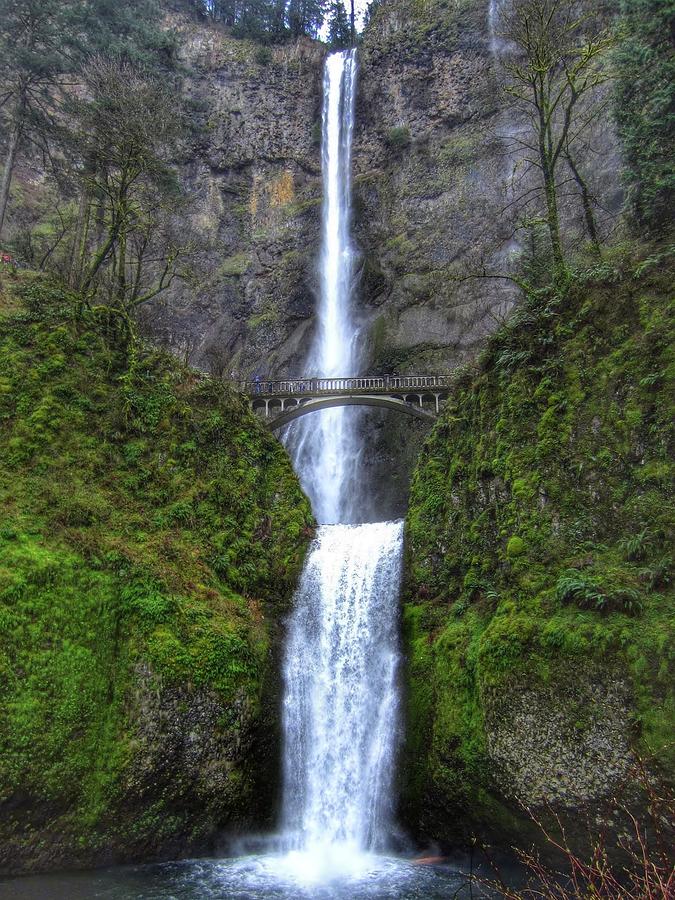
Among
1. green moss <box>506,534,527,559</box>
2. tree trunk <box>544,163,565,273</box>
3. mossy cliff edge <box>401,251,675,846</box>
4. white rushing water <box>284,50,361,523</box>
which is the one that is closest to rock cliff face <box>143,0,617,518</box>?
white rushing water <box>284,50,361,523</box>

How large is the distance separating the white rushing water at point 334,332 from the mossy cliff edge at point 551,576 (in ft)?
44.9

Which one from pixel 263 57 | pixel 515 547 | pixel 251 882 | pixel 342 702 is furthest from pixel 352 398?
pixel 263 57

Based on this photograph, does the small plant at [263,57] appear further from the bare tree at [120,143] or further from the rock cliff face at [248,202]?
the bare tree at [120,143]

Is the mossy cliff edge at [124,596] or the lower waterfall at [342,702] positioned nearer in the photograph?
the mossy cliff edge at [124,596]

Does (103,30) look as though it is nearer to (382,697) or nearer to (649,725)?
(382,697)

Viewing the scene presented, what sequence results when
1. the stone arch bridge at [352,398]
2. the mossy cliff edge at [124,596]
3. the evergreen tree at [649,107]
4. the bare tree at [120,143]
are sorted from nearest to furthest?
the mossy cliff edge at [124,596], the evergreen tree at [649,107], the bare tree at [120,143], the stone arch bridge at [352,398]

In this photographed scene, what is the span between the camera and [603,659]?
1017cm

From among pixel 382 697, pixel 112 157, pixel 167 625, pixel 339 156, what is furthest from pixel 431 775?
pixel 339 156

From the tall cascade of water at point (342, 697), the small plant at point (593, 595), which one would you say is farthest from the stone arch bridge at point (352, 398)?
the small plant at point (593, 595)

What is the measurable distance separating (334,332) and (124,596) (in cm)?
2294

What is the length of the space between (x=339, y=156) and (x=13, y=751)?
36.3 meters

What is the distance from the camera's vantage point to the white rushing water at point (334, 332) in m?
30.0

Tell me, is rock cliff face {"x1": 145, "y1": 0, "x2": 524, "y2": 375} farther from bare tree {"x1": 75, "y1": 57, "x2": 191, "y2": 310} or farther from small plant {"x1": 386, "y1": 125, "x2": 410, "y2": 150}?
bare tree {"x1": 75, "y1": 57, "x2": 191, "y2": 310}

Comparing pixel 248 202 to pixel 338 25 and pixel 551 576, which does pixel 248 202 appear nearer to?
pixel 338 25
